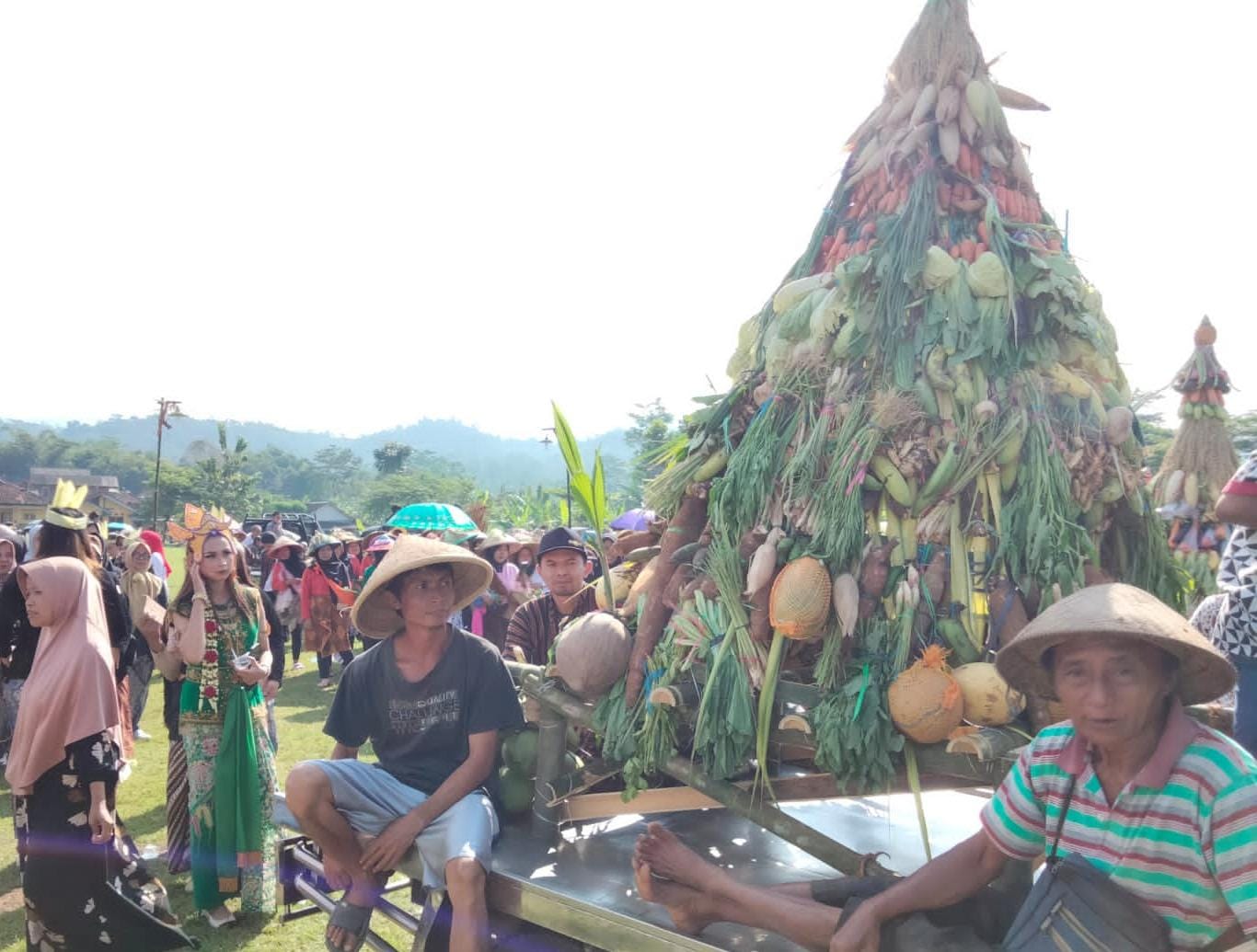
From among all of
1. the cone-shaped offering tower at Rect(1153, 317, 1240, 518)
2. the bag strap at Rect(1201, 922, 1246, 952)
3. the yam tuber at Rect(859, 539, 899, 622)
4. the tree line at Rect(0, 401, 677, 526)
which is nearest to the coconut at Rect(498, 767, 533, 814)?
the yam tuber at Rect(859, 539, 899, 622)

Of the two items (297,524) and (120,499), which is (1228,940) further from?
(120,499)

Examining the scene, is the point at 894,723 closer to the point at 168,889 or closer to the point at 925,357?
the point at 925,357

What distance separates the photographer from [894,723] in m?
2.47

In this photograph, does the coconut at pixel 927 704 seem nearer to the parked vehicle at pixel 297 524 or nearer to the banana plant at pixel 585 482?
the banana plant at pixel 585 482

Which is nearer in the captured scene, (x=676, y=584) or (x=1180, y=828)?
(x=1180, y=828)

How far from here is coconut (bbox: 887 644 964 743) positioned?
239 centimetres

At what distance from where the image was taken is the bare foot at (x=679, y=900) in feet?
8.09

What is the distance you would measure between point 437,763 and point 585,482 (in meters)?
1.21

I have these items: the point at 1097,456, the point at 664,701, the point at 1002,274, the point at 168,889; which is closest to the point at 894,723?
the point at 664,701

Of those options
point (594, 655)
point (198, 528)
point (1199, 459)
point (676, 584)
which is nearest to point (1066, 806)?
point (676, 584)

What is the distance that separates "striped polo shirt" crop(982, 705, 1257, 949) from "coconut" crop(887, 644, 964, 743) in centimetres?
36

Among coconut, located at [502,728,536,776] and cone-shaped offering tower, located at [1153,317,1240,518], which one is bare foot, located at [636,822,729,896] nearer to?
coconut, located at [502,728,536,776]

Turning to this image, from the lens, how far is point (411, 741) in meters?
3.35

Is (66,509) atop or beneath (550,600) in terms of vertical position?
atop
